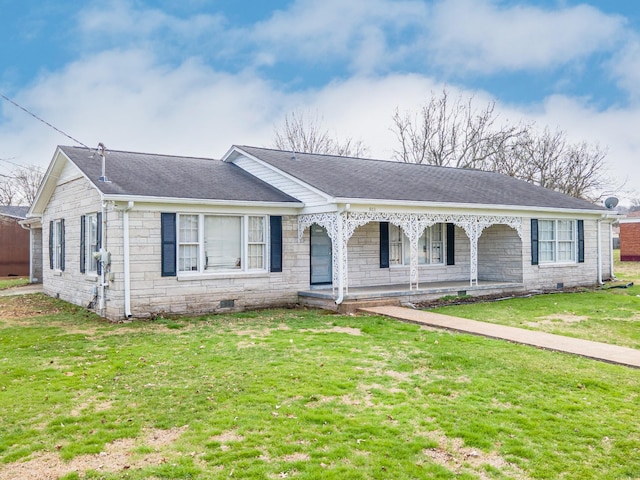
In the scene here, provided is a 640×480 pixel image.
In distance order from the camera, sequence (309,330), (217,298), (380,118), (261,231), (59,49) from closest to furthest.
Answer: (309,330) → (217,298) → (261,231) → (59,49) → (380,118)

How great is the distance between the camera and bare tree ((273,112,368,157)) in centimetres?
3697

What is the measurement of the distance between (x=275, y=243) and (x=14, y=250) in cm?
1846

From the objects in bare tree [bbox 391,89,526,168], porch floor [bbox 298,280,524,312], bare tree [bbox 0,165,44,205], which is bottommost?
porch floor [bbox 298,280,524,312]

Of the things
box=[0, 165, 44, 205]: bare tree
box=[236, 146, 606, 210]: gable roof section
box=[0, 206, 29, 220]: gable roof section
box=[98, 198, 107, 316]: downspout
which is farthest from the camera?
box=[0, 165, 44, 205]: bare tree

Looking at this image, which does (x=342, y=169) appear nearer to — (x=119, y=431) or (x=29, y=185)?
(x=119, y=431)

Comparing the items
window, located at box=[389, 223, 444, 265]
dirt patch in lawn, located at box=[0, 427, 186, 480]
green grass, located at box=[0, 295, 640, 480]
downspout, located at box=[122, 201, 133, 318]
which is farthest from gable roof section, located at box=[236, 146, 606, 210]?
dirt patch in lawn, located at box=[0, 427, 186, 480]

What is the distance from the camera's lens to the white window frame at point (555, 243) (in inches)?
651

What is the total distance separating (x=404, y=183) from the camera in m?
15.3

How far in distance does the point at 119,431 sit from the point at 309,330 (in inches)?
209

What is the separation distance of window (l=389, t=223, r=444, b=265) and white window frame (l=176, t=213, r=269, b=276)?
431 cm

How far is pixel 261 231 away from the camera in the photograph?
42.6 feet

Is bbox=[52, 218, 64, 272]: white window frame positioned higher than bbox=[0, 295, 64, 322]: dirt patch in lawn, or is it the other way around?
bbox=[52, 218, 64, 272]: white window frame

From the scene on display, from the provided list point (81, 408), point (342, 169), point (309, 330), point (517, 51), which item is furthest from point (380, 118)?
point (81, 408)

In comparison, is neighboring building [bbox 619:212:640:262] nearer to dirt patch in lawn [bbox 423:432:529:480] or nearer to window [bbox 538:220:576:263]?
window [bbox 538:220:576:263]
